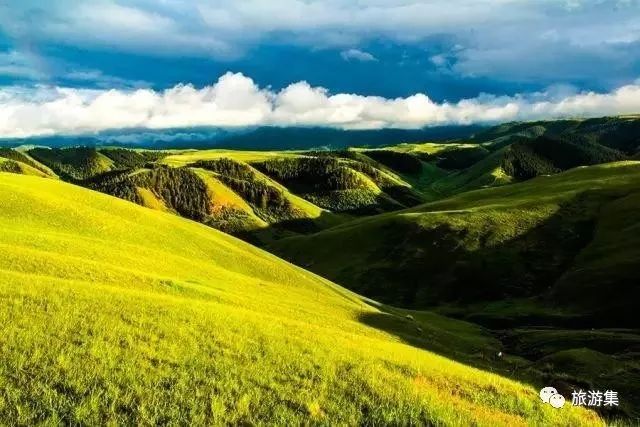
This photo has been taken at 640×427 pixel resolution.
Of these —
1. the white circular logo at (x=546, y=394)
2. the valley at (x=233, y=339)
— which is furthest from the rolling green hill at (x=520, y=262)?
the white circular logo at (x=546, y=394)

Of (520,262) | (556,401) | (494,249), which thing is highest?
(556,401)

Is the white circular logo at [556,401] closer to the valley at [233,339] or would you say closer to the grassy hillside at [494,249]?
the valley at [233,339]

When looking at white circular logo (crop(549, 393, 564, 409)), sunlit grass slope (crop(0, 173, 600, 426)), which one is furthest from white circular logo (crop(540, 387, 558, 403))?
sunlit grass slope (crop(0, 173, 600, 426))

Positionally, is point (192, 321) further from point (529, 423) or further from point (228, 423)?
point (529, 423)

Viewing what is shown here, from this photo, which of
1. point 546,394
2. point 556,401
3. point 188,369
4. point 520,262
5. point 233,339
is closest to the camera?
point 188,369

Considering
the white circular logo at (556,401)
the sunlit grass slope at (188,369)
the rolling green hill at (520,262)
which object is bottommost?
the rolling green hill at (520,262)

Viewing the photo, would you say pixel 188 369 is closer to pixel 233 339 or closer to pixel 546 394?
pixel 233 339

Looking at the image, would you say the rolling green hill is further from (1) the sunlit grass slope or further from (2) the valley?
(1) the sunlit grass slope

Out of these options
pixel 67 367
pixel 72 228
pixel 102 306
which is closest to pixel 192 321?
pixel 102 306

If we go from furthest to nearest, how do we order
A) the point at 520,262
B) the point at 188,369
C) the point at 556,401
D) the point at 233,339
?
the point at 520,262
the point at 233,339
the point at 556,401
the point at 188,369

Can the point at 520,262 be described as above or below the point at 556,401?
below

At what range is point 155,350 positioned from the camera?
20531 mm

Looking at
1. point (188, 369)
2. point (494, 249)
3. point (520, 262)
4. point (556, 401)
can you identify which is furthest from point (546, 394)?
point (494, 249)

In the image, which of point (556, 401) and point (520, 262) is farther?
point (520, 262)
